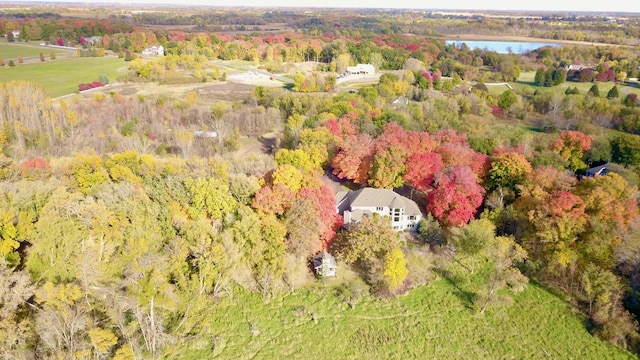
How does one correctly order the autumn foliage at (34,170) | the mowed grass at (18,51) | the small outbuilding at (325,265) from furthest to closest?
1. the mowed grass at (18,51)
2. the autumn foliage at (34,170)
3. the small outbuilding at (325,265)

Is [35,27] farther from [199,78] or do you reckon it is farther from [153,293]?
[153,293]

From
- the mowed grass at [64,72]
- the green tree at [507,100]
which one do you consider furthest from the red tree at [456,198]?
the mowed grass at [64,72]

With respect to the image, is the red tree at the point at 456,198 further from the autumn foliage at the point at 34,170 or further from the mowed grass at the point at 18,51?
the mowed grass at the point at 18,51

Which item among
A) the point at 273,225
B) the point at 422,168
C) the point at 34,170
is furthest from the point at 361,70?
the point at 273,225

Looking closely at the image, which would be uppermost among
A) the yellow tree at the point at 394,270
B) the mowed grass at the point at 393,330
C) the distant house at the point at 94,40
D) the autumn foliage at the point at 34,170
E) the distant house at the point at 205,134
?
the distant house at the point at 94,40

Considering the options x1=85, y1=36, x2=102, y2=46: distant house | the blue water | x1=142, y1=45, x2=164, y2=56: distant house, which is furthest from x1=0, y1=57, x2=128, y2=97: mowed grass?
the blue water

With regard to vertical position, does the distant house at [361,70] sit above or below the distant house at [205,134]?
above
